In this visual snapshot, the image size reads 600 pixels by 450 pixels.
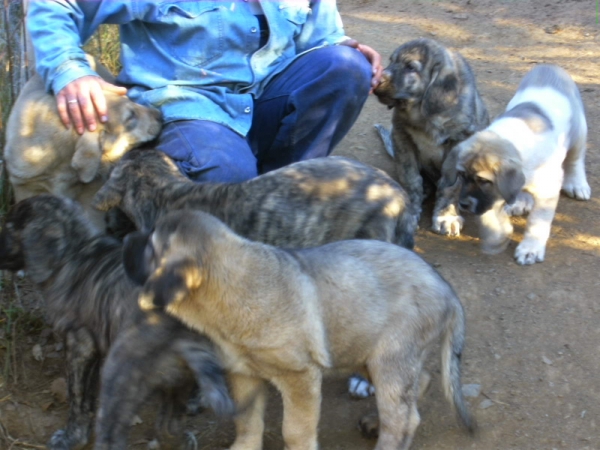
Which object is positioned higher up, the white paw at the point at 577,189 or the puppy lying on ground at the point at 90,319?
the puppy lying on ground at the point at 90,319

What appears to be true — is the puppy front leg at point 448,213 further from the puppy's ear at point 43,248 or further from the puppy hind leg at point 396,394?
the puppy's ear at point 43,248

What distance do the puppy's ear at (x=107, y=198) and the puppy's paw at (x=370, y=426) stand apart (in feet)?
5.30

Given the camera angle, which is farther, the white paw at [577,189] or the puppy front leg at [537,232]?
the white paw at [577,189]

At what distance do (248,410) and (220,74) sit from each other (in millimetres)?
2037

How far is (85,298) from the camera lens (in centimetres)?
338

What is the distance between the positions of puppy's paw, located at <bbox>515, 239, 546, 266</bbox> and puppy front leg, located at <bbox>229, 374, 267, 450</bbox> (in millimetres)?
2176

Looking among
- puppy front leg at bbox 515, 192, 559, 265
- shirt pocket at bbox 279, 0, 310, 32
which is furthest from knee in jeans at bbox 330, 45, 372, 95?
puppy front leg at bbox 515, 192, 559, 265

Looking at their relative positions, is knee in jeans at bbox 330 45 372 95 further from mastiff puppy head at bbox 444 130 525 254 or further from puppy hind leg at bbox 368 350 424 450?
puppy hind leg at bbox 368 350 424 450

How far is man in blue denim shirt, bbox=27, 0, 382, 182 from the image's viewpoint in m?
4.07

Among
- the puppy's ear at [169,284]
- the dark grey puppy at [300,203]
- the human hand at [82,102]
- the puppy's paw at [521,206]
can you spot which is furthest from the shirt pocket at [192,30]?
the puppy's paw at [521,206]

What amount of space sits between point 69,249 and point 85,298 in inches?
10.6

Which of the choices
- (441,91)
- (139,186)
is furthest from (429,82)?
(139,186)

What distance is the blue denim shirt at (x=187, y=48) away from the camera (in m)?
4.14

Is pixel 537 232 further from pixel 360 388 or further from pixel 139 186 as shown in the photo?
pixel 139 186
